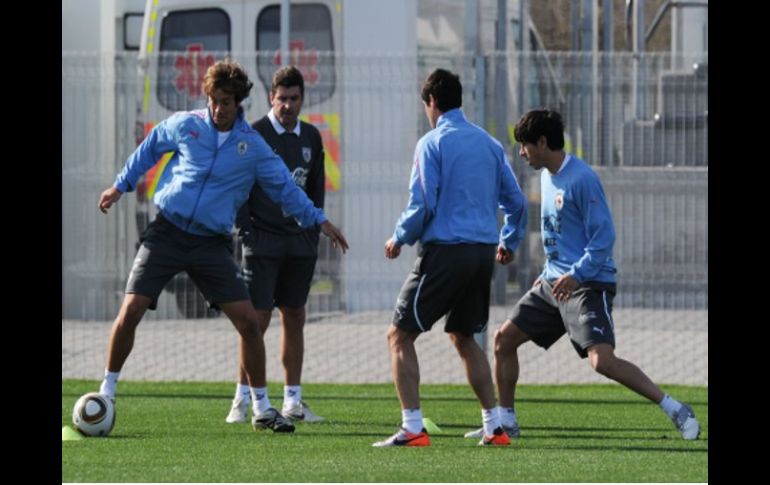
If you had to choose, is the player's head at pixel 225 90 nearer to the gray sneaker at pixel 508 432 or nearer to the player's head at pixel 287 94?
the player's head at pixel 287 94

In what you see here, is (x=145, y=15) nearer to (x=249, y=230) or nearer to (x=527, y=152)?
(x=249, y=230)

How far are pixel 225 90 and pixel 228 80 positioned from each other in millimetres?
67

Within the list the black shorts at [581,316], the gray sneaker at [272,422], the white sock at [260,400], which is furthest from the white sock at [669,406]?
the white sock at [260,400]

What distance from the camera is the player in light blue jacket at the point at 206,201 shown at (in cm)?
1011

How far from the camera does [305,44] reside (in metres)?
16.9

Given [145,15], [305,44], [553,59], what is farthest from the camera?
[145,15]

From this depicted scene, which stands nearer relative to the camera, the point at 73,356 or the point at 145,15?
the point at 73,356

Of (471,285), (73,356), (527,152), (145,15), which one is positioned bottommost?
(73,356)

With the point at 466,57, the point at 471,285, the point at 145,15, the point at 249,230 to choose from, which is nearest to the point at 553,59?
the point at 466,57

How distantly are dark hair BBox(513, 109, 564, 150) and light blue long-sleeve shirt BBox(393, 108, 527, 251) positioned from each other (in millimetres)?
333

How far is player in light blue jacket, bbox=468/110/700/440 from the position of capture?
382 inches

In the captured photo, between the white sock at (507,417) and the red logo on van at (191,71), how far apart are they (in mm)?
4513

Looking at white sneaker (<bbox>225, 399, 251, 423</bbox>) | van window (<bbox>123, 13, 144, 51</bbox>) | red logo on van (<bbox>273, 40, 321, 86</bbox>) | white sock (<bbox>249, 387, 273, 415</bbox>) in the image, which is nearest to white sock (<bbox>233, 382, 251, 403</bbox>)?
white sneaker (<bbox>225, 399, 251, 423</bbox>)

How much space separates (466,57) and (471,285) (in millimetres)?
4424
